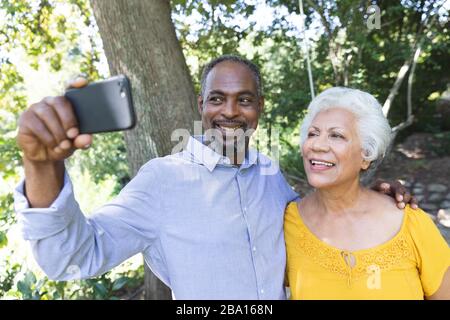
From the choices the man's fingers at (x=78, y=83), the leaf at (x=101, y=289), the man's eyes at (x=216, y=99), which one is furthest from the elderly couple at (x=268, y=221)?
the leaf at (x=101, y=289)

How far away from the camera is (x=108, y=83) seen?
3.40 ft

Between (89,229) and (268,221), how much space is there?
0.82 metres

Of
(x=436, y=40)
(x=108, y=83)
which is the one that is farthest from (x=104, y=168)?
(x=108, y=83)

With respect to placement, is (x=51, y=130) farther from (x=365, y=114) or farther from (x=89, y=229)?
(x=365, y=114)

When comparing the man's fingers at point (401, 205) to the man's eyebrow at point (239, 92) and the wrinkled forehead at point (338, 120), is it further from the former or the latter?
the man's eyebrow at point (239, 92)

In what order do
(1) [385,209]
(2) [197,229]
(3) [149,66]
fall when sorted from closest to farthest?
(2) [197,229] < (1) [385,209] < (3) [149,66]

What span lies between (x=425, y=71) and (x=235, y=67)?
798 centimetres

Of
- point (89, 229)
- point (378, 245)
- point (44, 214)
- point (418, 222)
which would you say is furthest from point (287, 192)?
point (44, 214)

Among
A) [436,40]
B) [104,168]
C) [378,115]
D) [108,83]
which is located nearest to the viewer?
[108,83]

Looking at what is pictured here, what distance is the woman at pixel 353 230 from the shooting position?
1.74 m

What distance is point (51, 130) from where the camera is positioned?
99 centimetres

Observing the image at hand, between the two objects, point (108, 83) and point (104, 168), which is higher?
point (108, 83)
